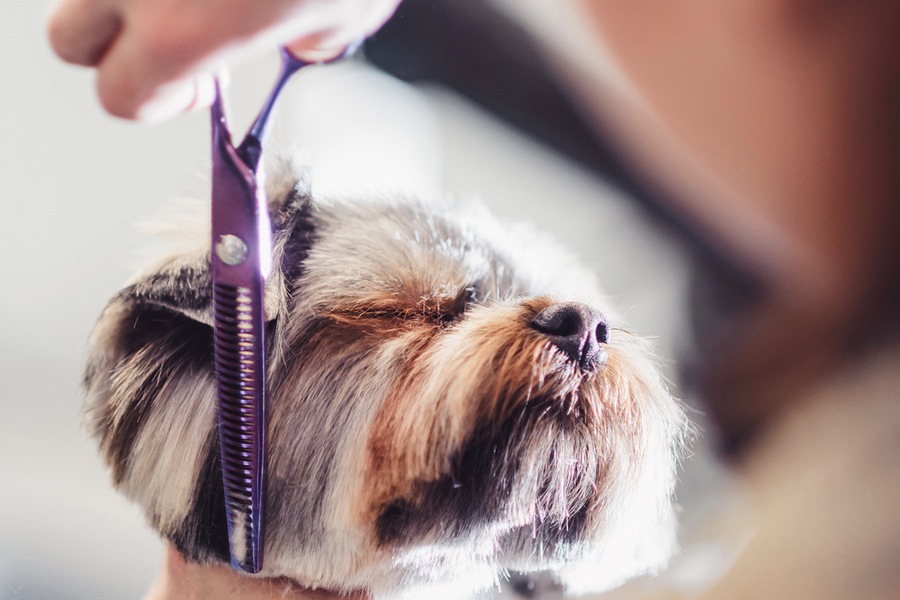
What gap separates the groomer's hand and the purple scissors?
4 cm

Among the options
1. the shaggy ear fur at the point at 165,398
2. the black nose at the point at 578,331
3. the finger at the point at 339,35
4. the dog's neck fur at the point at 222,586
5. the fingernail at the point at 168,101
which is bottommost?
the dog's neck fur at the point at 222,586

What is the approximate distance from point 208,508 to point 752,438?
13.2 inches

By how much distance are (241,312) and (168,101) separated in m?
0.11

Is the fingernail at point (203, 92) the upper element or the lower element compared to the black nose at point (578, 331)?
upper

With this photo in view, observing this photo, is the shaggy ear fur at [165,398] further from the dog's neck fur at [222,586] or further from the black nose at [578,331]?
the black nose at [578,331]

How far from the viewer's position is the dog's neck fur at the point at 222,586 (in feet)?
1.30

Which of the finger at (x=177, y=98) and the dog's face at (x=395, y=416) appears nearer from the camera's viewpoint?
the finger at (x=177, y=98)

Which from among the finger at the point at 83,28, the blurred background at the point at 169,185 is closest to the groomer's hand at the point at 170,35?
the finger at the point at 83,28

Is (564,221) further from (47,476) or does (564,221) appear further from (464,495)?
(47,476)

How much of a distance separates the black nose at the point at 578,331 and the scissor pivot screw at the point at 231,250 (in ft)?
0.51

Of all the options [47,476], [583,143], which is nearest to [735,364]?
[583,143]

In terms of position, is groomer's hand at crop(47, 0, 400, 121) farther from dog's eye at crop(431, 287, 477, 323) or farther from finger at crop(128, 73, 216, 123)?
dog's eye at crop(431, 287, 477, 323)

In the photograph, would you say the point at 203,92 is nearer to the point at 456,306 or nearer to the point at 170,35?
the point at 170,35

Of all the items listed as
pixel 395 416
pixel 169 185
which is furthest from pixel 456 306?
pixel 169 185
